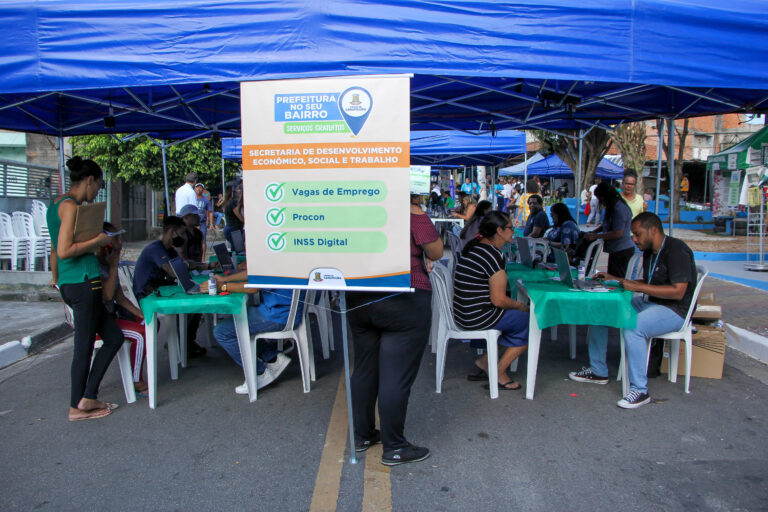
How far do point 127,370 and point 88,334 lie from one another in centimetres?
58

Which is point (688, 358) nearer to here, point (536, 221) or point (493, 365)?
point (493, 365)

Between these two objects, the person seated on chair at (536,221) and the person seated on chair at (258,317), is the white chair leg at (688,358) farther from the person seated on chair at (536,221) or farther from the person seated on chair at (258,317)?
the person seated on chair at (536,221)

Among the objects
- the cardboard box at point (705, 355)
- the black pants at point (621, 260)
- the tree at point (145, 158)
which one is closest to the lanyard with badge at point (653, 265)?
the cardboard box at point (705, 355)

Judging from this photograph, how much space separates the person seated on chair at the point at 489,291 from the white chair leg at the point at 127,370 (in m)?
2.69

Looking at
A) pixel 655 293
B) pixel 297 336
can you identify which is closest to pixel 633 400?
pixel 655 293

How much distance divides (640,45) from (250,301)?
357cm

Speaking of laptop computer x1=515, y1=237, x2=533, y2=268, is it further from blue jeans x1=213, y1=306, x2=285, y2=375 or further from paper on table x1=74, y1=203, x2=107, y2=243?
paper on table x1=74, y1=203, x2=107, y2=243

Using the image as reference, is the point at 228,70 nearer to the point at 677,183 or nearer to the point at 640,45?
the point at 640,45

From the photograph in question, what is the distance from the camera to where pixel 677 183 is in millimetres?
22594

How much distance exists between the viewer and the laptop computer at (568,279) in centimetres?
470

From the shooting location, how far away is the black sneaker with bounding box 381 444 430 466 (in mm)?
3404

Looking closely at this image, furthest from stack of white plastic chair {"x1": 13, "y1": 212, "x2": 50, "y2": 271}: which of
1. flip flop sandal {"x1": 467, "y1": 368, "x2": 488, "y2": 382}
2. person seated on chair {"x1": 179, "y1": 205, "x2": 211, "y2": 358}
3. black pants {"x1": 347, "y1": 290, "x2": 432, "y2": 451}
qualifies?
black pants {"x1": 347, "y1": 290, "x2": 432, "y2": 451}

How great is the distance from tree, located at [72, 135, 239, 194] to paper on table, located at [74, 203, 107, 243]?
11215 mm

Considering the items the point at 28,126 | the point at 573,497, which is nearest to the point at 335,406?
the point at 573,497
